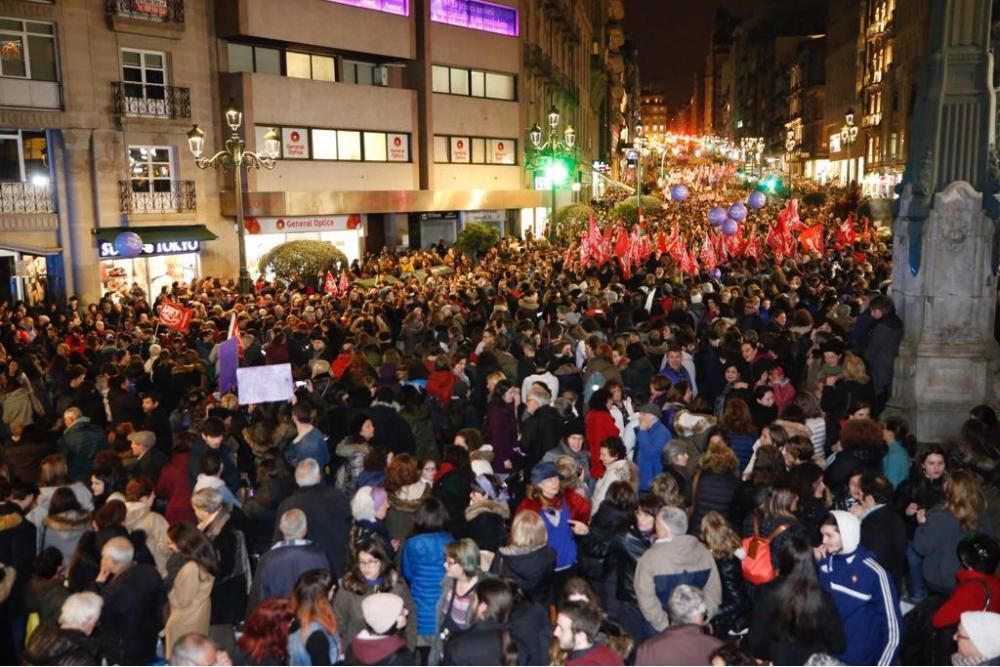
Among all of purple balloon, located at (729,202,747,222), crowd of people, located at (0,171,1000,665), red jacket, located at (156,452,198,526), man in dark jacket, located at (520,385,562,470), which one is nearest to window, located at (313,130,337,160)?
purple balloon, located at (729,202,747,222)

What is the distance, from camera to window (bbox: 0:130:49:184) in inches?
1042

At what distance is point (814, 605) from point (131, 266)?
27355mm

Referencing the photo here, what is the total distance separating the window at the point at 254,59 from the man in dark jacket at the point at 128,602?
28.5 meters

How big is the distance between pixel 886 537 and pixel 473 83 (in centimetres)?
3817

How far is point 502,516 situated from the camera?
7.62 meters

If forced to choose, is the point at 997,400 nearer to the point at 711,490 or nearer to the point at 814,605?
the point at 711,490

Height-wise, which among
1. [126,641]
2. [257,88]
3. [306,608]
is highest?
[257,88]

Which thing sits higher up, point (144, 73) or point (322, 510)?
point (144, 73)

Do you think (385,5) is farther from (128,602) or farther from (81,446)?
(128,602)

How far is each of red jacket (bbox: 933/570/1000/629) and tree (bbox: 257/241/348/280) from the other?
2124cm

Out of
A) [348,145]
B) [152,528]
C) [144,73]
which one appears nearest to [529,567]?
[152,528]

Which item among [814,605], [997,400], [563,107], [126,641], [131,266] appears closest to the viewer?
[814,605]

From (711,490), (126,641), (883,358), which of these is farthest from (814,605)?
(883,358)

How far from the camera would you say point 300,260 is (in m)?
25.5
